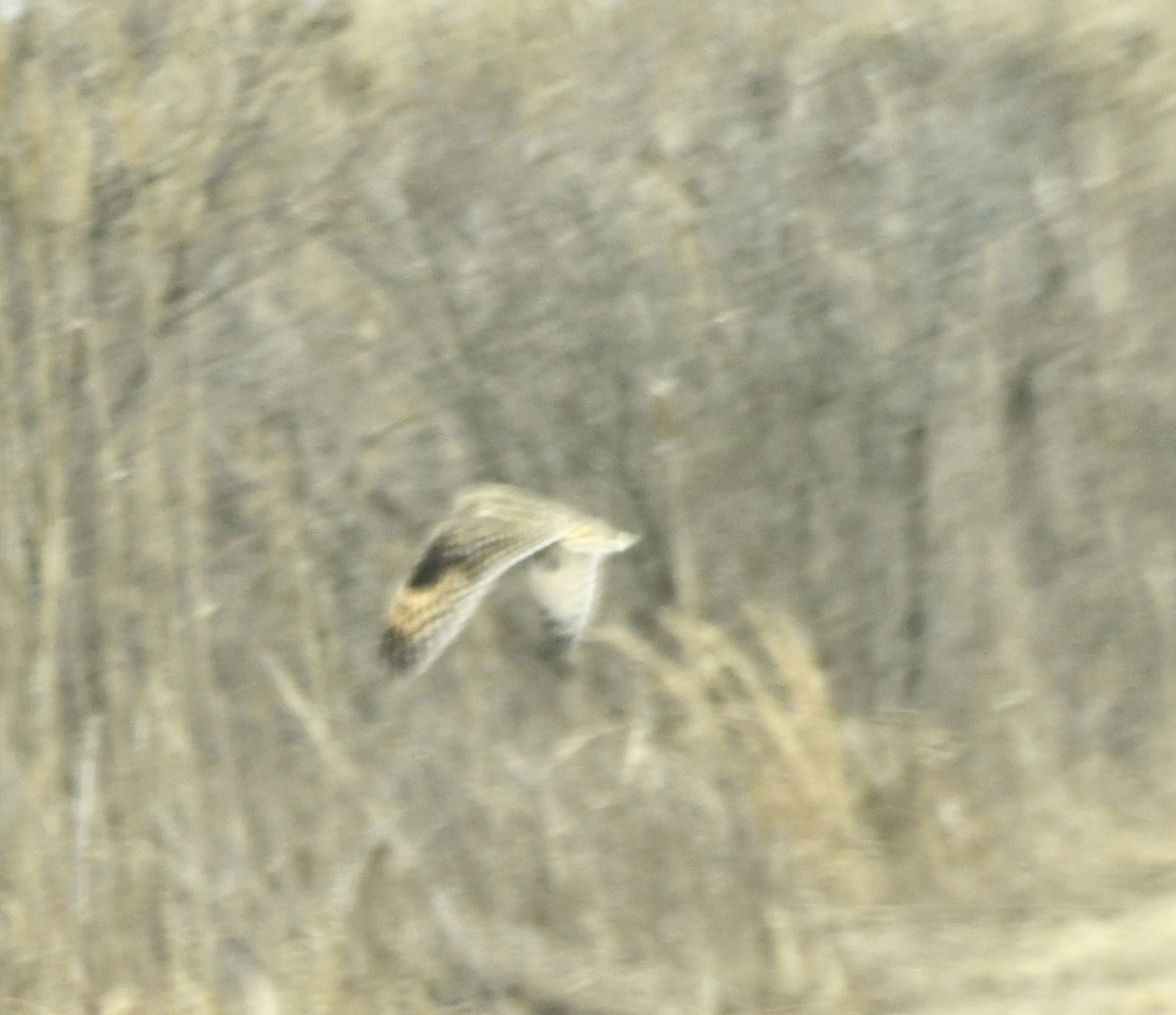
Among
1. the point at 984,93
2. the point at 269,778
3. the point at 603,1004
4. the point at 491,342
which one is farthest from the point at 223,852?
the point at 984,93

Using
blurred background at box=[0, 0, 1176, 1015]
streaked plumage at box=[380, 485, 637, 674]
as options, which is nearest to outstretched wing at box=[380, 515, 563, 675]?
streaked plumage at box=[380, 485, 637, 674]

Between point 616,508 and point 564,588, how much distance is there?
21cm

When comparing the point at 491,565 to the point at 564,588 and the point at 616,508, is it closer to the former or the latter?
the point at 564,588

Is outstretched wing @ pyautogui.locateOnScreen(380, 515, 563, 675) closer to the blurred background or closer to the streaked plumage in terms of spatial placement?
the streaked plumage

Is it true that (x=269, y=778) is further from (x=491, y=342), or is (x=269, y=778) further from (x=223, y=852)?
(x=491, y=342)

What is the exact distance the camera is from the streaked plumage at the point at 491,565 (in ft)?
9.79

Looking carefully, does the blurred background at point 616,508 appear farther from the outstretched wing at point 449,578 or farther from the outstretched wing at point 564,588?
the outstretched wing at point 449,578

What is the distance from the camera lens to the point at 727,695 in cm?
→ 325

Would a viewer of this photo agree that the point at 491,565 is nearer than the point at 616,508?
Yes

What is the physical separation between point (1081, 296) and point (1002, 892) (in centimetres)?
97

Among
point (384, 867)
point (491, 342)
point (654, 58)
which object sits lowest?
point (384, 867)

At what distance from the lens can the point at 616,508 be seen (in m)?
3.34

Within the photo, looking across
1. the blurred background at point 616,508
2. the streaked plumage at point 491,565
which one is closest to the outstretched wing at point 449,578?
the streaked plumage at point 491,565

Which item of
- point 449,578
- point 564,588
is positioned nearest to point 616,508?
point 564,588
